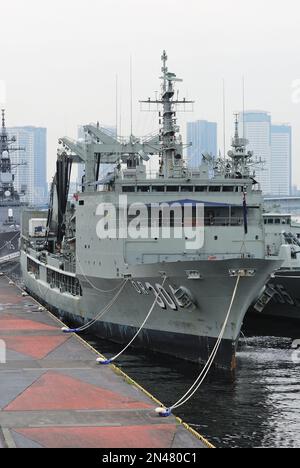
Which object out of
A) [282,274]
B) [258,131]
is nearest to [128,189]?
[282,274]

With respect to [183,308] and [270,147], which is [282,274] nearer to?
[183,308]

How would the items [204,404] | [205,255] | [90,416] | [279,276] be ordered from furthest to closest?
[279,276]
[205,255]
[204,404]
[90,416]

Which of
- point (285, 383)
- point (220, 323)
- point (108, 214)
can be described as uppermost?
point (108, 214)

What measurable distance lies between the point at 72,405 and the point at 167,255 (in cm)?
1084

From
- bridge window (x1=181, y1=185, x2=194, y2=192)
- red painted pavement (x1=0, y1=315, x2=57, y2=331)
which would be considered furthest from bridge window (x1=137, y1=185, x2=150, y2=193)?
red painted pavement (x1=0, y1=315, x2=57, y2=331)

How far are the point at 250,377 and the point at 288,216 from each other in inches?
806

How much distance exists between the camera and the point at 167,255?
25.2 metres

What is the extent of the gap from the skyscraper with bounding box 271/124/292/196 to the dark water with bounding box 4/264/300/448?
4825 inches

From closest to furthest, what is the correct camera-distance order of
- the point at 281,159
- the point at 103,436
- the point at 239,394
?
the point at 103,436
the point at 239,394
the point at 281,159

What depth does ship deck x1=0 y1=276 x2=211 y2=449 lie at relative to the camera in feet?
41.5

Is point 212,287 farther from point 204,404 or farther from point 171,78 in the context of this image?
point 171,78

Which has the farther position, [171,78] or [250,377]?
[171,78]

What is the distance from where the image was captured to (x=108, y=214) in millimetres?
26391

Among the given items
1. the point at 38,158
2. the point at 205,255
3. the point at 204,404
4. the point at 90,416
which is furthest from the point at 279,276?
the point at 38,158
